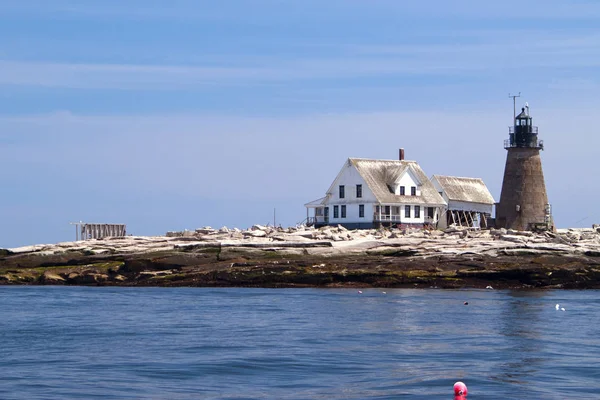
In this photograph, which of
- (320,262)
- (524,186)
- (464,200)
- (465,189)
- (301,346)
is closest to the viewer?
(301,346)

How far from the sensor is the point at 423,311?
32531 millimetres

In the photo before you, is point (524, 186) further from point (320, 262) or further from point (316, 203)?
point (320, 262)

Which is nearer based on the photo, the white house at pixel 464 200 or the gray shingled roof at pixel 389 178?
the gray shingled roof at pixel 389 178

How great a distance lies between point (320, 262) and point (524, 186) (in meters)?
22.1

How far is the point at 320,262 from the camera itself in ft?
142

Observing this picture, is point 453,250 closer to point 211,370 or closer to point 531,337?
point 531,337

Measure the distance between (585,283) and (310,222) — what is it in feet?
88.0

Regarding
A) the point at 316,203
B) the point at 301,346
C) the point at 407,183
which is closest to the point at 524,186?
the point at 407,183

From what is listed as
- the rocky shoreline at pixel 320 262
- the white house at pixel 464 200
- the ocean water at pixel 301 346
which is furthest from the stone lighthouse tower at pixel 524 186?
the ocean water at pixel 301 346

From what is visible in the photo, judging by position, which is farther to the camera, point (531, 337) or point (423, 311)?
point (423, 311)

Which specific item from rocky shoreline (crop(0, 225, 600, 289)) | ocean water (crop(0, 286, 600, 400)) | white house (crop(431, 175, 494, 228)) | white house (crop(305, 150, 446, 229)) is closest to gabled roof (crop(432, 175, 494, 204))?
white house (crop(431, 175, 494, 228))

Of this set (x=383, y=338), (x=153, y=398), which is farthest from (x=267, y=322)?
(x=153, y=398)

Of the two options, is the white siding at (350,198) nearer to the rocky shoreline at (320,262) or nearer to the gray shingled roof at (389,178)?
the gray shingled roof at (389,178)

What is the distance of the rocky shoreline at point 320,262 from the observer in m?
41.9
